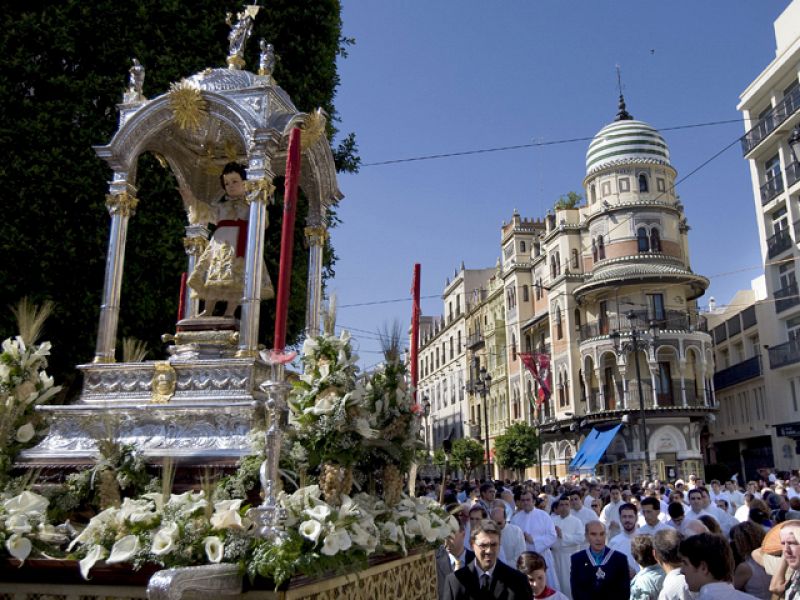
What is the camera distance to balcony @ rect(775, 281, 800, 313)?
3238cm

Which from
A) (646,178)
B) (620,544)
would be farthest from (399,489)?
(646,178)

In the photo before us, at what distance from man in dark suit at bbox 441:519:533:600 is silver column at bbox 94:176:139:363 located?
11.4 ft

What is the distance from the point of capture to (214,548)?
10.9ft

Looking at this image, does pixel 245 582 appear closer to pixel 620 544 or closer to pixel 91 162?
pixel 620 544

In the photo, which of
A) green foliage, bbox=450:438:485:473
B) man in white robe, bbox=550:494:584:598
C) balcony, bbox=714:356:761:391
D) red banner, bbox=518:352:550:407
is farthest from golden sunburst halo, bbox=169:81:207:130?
green foliage, bbox=450:438:485:473

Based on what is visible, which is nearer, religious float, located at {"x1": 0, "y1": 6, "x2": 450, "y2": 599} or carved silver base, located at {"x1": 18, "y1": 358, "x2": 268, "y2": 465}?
religious float, located at {"x1": 0, "y1": 6, "x2": 450, "y2": 599}

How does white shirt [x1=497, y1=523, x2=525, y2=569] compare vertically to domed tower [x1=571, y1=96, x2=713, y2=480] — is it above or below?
below

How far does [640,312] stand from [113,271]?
36010mm

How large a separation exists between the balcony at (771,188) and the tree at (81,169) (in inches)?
1104

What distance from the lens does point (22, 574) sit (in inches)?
139

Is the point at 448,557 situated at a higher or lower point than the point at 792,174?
lower

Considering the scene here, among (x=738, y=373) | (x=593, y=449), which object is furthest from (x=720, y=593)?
(x=738, y=373)

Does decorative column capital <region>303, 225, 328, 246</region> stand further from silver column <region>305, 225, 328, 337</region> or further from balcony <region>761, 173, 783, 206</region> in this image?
balcony <region>761, 173, 783, 206</region>

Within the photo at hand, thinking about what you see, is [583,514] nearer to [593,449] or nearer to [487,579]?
[487,579]
